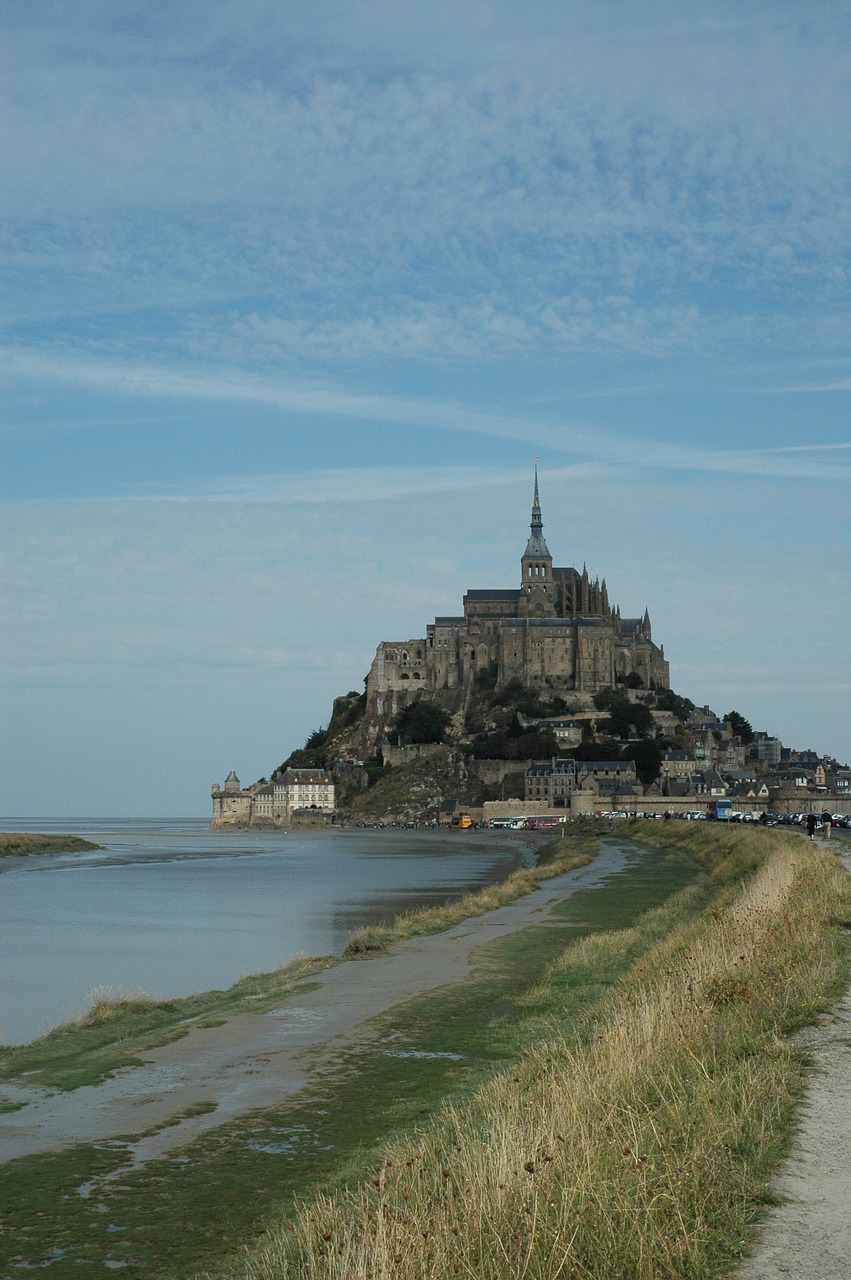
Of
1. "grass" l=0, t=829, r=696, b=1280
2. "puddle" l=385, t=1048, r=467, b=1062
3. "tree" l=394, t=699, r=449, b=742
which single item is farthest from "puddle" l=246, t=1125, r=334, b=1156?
"tree" l=394, t=699, r=449, b=742

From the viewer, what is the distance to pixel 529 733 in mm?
130875

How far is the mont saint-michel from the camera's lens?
122250 millimetres

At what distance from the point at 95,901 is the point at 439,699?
99525 millimetres

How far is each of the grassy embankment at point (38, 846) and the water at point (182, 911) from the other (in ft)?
7.69

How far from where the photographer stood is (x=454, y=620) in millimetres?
147250

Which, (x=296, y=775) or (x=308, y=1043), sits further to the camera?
(x=296, y=775)

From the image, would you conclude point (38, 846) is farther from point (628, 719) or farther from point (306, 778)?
point (628, 719)

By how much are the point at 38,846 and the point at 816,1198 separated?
89.6 m

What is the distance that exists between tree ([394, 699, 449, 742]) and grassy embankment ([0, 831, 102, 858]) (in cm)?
4479

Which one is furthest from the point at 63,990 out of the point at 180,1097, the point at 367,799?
the point at 367,799

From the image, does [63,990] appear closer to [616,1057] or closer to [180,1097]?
[180,1097]

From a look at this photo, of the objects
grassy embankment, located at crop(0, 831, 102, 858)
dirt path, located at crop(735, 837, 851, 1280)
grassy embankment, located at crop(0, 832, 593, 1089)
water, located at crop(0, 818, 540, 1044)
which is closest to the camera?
dirt path, located at crop(735, 837, 851, 1280)

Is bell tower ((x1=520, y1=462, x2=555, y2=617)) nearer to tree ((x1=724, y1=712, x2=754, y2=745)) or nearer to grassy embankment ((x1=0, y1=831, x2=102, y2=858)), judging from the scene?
tree ((x1=724, y1=712, x2=754, y2=745))

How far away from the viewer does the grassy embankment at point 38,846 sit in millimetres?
84000
